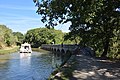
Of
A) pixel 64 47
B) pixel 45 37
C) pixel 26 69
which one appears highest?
pixel 45 37

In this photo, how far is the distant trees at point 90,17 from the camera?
2149 centimetres

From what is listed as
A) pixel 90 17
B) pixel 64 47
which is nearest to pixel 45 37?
pixel 64 47

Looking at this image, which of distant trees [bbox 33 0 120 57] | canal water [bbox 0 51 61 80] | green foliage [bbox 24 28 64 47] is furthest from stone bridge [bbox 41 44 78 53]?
distant trees [bbox 33 0 120 57]

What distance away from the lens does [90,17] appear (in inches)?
849

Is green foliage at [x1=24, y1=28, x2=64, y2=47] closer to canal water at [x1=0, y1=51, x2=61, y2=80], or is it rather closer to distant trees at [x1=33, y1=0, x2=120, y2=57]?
canal water at [x1=0, y1=51, x2=61, y2=80]

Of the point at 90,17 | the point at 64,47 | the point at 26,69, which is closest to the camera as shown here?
the point at 90,17

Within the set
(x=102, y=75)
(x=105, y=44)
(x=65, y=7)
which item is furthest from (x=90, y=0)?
(x=105, y=44)

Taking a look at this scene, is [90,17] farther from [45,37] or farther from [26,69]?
[45,37]

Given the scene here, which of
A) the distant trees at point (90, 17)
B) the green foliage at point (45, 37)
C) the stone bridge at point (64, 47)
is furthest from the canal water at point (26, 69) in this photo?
the green foliage at point (45, 37)

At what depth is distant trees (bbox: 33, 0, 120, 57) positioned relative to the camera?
2149 centimetres

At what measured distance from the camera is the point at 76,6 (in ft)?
71.9

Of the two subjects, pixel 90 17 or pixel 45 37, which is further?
pixel 45 37

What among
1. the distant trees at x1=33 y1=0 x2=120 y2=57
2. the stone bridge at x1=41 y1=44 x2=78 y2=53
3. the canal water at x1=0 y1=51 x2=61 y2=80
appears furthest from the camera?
the stone bridge at x1=41 y1=44 x2=78 y2=53

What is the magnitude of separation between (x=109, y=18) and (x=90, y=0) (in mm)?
9188
